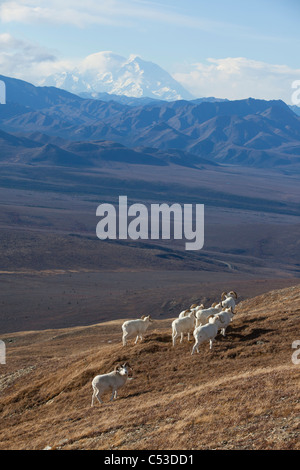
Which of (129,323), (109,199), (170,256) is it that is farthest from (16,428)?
(109,199)

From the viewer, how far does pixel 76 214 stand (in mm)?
124938

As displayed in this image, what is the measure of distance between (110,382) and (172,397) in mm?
2099

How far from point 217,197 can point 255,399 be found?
17000 cm

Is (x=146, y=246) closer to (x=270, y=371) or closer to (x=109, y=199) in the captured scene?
(x=109, y=199)

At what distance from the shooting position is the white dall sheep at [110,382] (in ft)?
51.6

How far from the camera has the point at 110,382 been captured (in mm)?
15883
